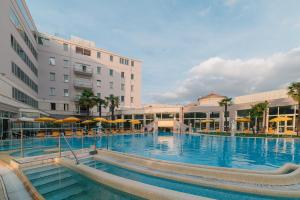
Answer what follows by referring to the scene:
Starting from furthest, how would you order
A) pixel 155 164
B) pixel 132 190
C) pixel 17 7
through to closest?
pixel 17 7
pixel 155 164
pixel 132 190

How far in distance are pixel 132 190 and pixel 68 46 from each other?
116ft

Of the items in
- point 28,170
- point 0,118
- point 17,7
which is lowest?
point 28,170

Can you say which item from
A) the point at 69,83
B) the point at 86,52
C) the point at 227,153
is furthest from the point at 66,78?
the point at 227,153

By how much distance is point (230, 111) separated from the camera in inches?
1409

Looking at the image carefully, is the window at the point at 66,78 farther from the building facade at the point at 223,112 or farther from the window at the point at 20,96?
the building facade at the point at 223,112

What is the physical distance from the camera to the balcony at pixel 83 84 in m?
34.0

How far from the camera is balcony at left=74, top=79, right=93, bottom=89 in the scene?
112 ft

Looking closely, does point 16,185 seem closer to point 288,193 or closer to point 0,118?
point 288,193

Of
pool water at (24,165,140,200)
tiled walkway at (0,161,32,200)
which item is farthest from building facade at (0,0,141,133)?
pool water at (24,165,140,200)

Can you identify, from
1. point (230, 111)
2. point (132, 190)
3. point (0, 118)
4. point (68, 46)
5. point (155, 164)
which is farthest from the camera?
point (230, 111)

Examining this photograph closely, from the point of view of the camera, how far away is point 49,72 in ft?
103

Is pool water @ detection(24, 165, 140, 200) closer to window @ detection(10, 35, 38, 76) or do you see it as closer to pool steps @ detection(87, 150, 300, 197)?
pool steps @ detection(87, 150, 300, 197)

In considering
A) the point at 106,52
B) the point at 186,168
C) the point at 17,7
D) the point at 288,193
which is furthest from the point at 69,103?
the point at 288,193

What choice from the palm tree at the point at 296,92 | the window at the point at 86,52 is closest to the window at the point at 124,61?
the window at the point at 86,52
